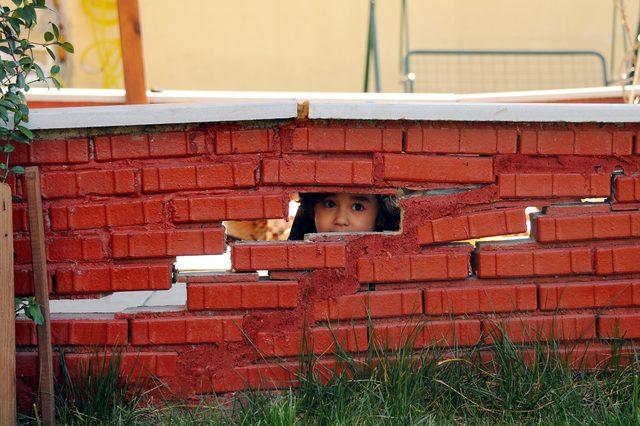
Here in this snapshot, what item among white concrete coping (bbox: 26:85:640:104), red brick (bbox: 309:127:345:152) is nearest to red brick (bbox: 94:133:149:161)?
red brick (bbox: 309:127:345:152)

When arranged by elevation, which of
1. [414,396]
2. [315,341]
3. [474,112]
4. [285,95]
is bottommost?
[414,396]

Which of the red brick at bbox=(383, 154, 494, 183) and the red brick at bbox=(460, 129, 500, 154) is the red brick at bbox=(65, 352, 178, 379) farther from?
the red brick at bbox=(460, 129, 500, 154)

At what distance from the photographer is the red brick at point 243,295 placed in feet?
10.7

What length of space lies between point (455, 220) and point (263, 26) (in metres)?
5.42

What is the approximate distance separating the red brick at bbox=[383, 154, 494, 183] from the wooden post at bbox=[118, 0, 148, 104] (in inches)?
84.1

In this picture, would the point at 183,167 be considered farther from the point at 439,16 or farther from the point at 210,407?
the point at 439,16

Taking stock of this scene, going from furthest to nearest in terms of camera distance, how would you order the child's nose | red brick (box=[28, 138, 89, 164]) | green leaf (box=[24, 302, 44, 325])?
the child's nose → red brick (box=[28, 138, 89, 164]) → green leaf (box=[24, 302, 44, 325])

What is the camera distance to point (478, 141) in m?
3.31

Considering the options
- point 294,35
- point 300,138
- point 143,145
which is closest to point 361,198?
point 300,138

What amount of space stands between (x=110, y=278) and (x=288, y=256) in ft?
2.24

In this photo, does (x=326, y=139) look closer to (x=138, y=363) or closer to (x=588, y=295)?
(x=138, y=363)

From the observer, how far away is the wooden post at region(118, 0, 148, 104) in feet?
15.5

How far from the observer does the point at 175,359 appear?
326 centimetres

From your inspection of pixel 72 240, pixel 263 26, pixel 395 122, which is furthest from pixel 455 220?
pixel 263 26
